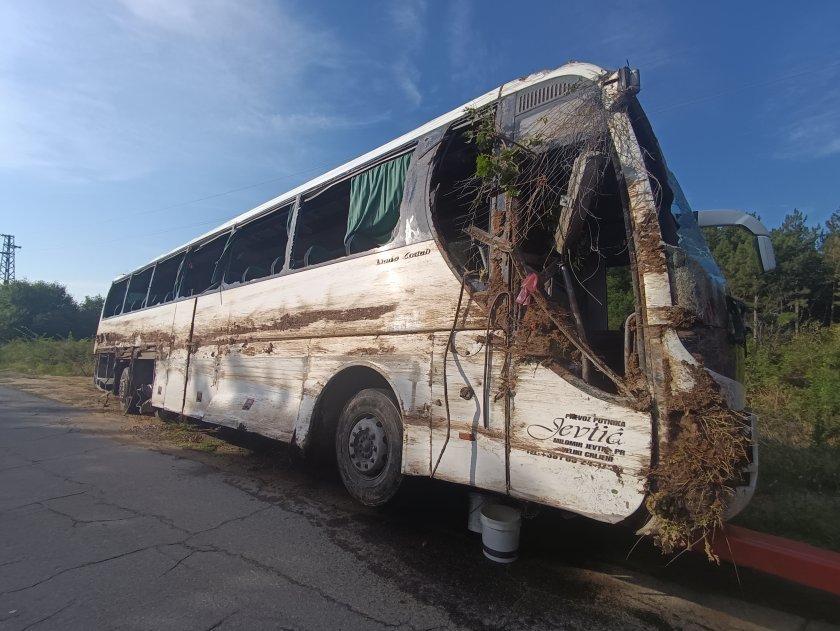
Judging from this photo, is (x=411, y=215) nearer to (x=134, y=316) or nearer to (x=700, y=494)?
(x=700, y=494)

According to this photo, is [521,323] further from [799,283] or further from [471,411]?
[799,283]

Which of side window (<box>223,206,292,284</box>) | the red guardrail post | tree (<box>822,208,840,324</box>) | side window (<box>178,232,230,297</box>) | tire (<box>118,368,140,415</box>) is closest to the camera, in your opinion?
the red guardrail post

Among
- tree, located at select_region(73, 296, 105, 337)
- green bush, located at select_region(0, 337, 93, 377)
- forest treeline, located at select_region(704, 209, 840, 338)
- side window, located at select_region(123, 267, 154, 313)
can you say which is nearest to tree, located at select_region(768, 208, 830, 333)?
forest treeline, located at select_region(704, 209, 840, 338)

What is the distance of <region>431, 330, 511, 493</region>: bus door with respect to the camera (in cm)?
316

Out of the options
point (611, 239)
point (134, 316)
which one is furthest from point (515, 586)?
point (134, 316)

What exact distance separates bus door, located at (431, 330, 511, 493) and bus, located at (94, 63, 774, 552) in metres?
0.01

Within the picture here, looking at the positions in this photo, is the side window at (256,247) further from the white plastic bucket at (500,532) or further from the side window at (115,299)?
the side window at (115,299)

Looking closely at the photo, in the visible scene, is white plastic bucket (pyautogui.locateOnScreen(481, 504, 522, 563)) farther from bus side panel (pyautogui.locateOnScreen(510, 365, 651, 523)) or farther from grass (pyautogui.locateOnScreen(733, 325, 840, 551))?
grass (pyautogui.locateOnScreen(733, 325, 840, 551))

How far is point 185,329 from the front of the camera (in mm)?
8070

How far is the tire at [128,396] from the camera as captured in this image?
10.7 metres

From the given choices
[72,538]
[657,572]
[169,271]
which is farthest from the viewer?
[169,271]

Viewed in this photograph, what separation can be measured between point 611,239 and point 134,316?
10633 mm

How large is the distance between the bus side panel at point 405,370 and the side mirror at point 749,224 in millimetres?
2406

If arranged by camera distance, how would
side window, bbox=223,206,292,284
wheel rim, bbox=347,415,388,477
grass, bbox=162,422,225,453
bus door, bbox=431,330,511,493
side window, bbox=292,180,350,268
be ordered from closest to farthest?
bus door, bbox=431,330,511,493, wheel rim, bbox=347,415,388,477, side window, bbox=292,180,350,268, side window, bbox=223,206,292,284, grass, bbox=162,422,225,453
